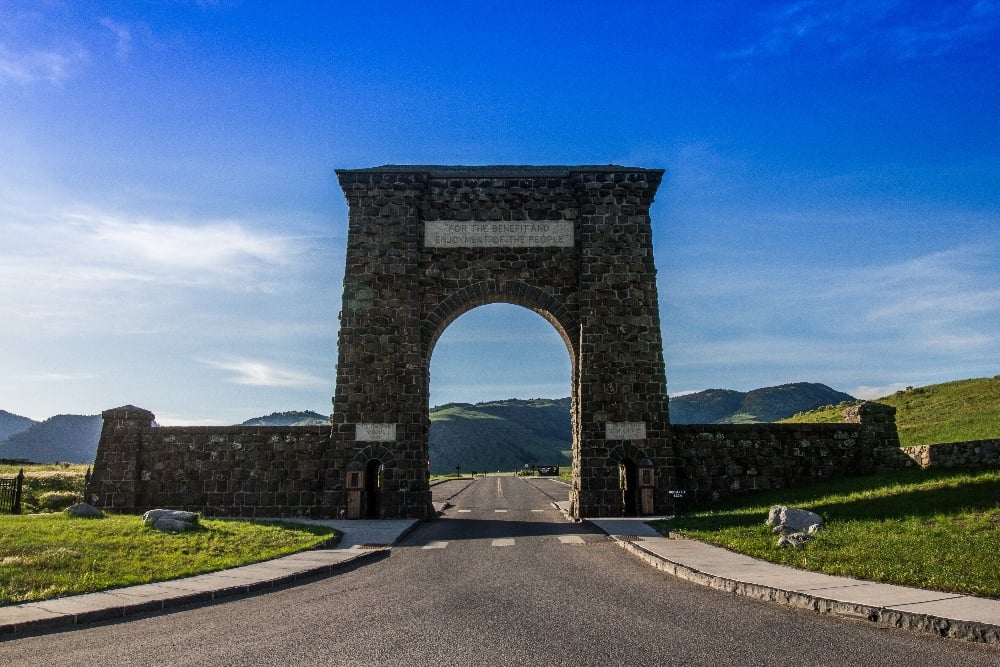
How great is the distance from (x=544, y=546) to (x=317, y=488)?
9.71 metres

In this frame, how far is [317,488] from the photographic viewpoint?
76.3 feet

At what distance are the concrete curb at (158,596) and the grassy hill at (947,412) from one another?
19367 millimetres

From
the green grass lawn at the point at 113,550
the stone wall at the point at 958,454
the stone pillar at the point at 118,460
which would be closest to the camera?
the green grass lawn at the point at 113,550

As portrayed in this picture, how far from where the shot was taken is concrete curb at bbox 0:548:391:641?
8867mm

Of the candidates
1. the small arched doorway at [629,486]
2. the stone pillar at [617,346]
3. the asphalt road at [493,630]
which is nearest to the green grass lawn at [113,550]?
the asphalt road at [493,630]

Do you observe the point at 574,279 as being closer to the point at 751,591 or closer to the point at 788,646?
the point at 751,591

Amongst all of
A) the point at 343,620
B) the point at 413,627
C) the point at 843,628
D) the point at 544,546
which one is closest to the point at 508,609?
the point at 413,627

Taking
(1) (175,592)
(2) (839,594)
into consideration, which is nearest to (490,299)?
(1) (175,592)

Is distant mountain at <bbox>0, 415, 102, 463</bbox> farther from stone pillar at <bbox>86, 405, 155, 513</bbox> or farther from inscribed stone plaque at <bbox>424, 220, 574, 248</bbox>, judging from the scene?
inscribed stone plaque at <bbox>424, 220, 574, 248</bbox>

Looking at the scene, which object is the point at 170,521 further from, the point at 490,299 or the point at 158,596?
the point at 490,299

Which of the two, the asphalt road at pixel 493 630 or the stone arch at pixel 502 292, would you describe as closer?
the asphalt road at pixel 493 630

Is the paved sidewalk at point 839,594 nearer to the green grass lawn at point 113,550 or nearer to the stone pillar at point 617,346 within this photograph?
Result: the green grass lawn at point 113,550

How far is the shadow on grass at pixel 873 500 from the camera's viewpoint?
14227 millimetres

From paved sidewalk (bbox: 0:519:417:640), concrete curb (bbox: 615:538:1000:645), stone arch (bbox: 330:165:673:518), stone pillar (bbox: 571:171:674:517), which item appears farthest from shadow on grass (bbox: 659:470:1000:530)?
paved sidewalk (bbox: 0:519:417:640)
